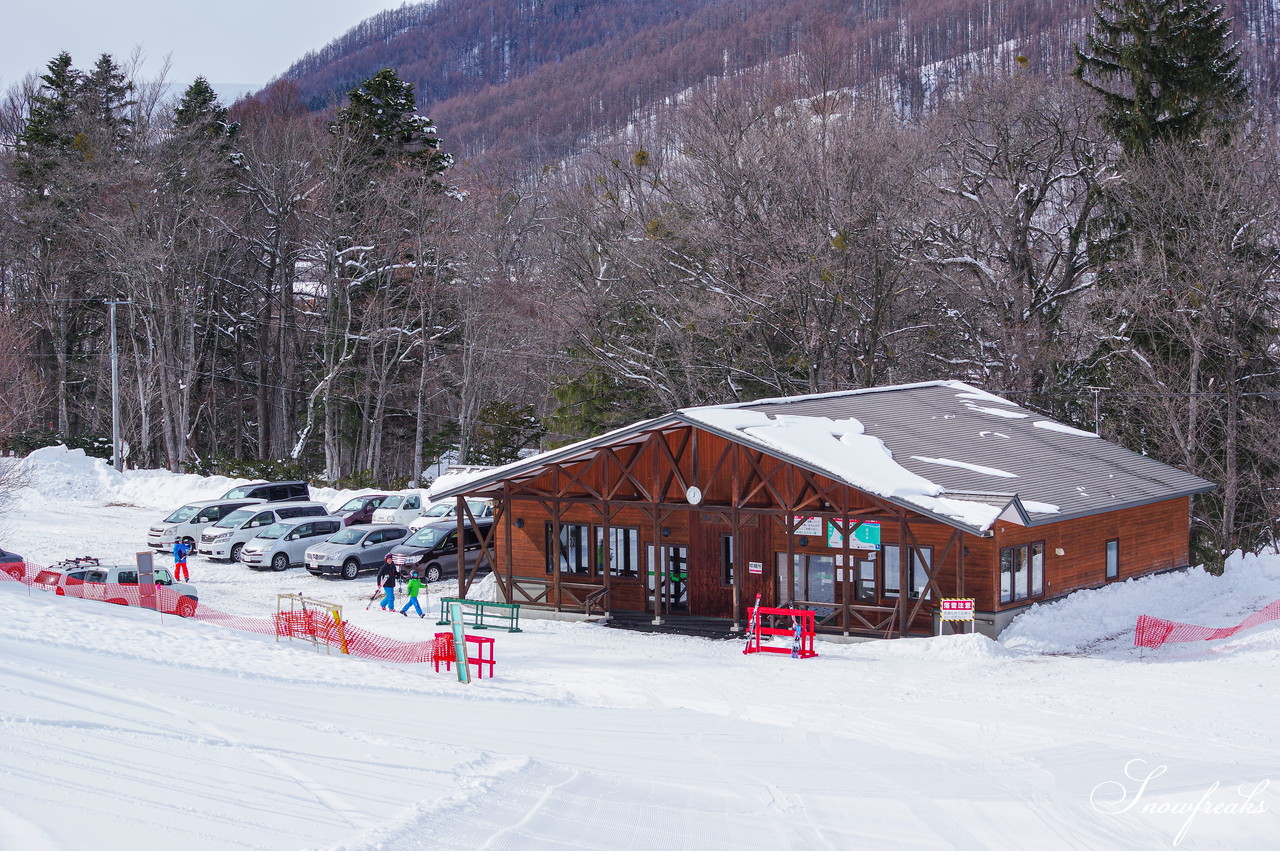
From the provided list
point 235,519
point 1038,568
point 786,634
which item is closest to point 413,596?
point 786,634

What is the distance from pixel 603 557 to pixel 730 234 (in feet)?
65.8

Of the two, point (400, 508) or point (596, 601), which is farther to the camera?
point (400, 508)

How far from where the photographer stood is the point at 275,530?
1415 inches

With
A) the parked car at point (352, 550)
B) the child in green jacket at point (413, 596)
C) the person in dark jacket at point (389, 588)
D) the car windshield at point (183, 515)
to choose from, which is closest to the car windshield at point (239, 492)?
the car windshield at point (183, 515)

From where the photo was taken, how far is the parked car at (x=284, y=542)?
35.0 meters

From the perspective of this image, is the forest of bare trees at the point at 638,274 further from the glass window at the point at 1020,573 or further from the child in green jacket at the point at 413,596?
the child in green jacket at the point at 413,596

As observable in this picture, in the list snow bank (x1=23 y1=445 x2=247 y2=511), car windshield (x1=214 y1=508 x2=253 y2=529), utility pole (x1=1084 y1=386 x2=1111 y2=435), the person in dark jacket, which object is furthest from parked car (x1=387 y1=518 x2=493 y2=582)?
utility pole (x1=1084 y1=386 x2=1111 y2=435)

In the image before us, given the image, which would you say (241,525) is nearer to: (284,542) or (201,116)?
(284,542)

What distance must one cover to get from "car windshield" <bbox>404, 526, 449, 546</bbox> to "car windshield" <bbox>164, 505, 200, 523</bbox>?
9.09m

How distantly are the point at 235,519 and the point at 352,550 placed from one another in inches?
244

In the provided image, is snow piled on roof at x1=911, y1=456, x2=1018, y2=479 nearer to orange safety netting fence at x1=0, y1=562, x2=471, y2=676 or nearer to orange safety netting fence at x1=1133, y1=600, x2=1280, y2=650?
orange safety netting fence at x1=1133, y1=600, x2=1280, y2=650

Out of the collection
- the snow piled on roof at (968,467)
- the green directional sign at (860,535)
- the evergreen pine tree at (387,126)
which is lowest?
the green directional sign at (860,535)

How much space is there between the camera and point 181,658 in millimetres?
17609

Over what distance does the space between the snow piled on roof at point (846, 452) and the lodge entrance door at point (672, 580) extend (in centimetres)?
380
